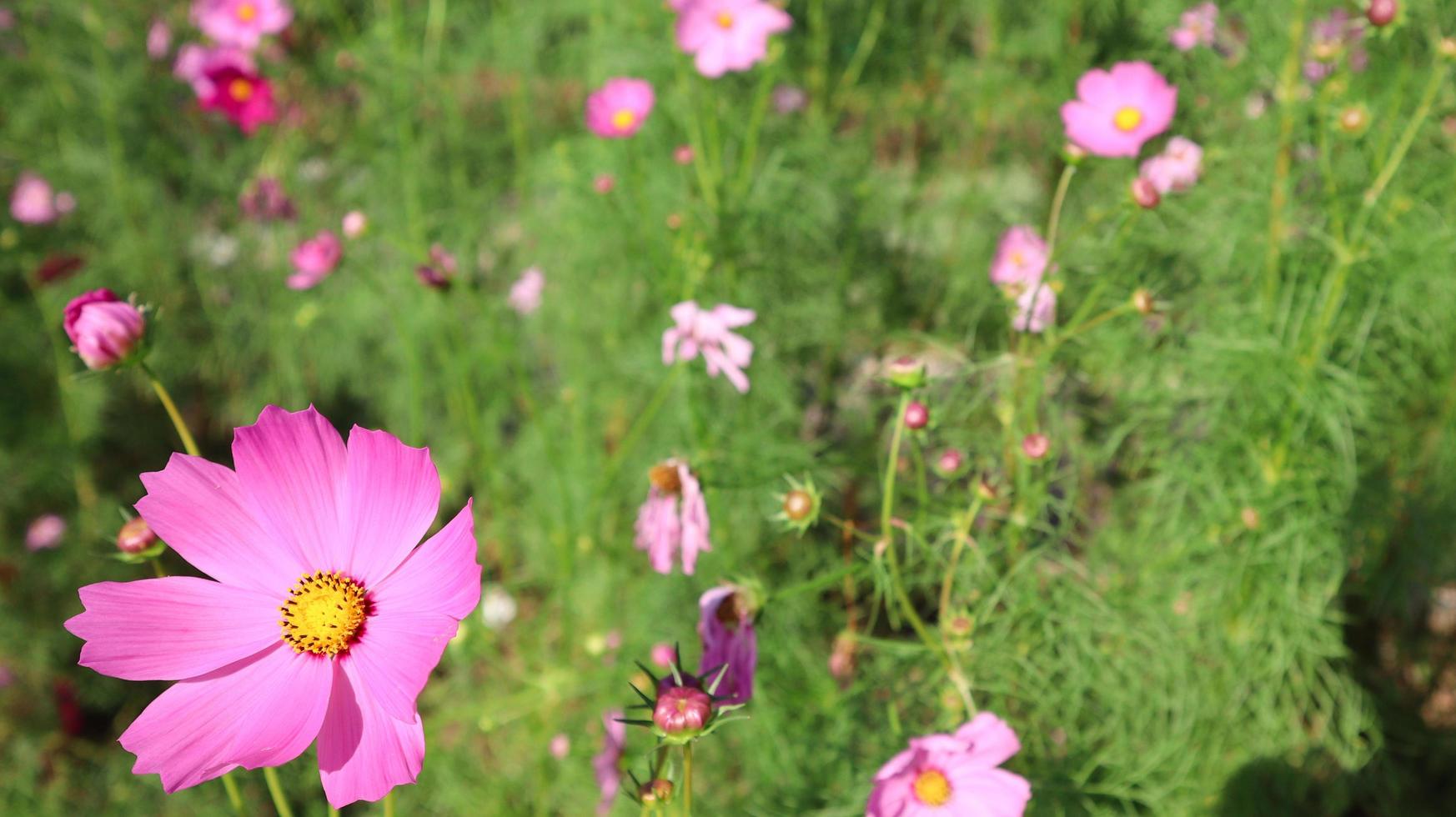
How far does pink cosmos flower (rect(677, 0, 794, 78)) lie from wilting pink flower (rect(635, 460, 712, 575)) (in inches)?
Answer: 22.0

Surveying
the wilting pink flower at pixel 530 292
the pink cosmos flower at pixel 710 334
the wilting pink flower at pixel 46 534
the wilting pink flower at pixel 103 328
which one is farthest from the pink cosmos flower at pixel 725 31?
the wilting pink flower at pixel 46 534

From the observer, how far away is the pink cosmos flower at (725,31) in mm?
1080

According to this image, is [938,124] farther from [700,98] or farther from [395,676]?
[395,676]

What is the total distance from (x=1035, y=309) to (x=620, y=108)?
705 millimetres

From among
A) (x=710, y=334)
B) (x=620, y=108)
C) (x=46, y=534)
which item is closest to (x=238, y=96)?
(x=620, y=108)

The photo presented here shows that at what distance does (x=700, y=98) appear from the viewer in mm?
1355

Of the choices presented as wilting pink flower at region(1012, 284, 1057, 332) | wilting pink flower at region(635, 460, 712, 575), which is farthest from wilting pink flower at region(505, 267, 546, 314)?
wilting pink flower at region(1012, 284, 1057, 332)

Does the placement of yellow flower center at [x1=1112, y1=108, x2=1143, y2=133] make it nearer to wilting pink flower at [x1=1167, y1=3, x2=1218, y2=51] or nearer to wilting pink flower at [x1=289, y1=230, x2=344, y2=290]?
wilting pink flower at [x1=1167, y1=3, x2=1218, y2=51]

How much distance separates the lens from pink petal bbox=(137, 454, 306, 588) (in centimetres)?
47

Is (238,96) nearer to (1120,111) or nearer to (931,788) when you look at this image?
(1120,111)

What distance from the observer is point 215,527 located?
50cm

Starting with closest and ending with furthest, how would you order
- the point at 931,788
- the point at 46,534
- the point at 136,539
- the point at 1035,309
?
1. the point at 136,539
2. the point at 931,788
3. the point at 1035,309
4. the point at 46,534

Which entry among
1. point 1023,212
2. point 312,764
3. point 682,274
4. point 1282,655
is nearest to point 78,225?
point 312,764

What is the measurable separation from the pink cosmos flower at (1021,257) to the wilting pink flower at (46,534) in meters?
1.69
